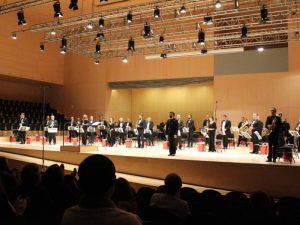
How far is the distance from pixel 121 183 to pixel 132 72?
1662cm

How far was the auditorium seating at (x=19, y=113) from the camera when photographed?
671 inches

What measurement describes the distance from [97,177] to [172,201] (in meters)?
2.29

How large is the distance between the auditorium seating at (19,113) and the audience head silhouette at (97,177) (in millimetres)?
→ 16603

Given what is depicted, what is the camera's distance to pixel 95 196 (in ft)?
4.83

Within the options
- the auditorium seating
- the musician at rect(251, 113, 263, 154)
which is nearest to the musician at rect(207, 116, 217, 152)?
the musician at rect(251, 113, 263, 154)

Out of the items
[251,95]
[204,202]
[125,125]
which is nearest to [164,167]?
[204,202]

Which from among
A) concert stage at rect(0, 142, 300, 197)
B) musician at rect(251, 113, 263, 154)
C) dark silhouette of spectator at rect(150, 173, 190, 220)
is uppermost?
musician at rect(251, 113, 263, 154)

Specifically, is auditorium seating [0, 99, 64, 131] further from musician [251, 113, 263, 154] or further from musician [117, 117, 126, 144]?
musician [251, 113, 263, 154]

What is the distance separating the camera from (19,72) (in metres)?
18.6

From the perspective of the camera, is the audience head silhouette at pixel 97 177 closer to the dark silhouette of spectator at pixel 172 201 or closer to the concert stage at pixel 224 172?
the dark silhouette of spectator at pixel 172 201

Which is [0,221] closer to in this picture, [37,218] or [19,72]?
[37,218]

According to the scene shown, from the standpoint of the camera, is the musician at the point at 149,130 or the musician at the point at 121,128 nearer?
the musician at the point at 149,130

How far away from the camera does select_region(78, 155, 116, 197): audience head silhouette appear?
146 centimetres

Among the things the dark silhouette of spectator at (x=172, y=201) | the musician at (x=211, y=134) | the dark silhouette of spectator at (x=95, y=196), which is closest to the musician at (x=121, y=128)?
the musician at (x=211, y=134)
